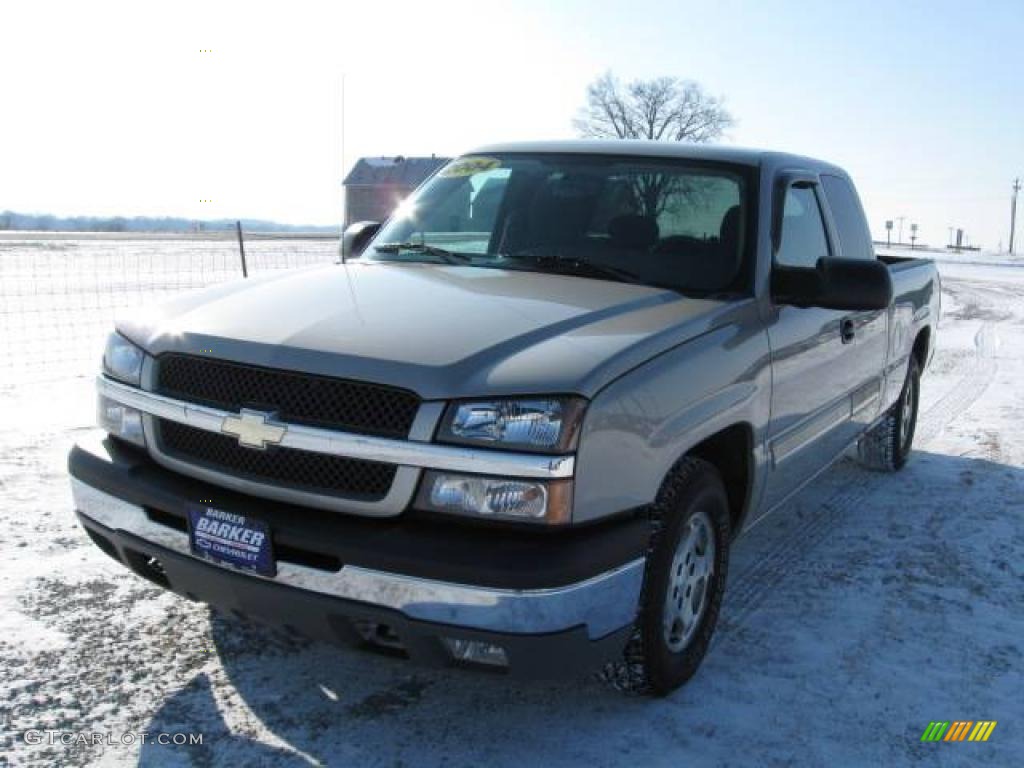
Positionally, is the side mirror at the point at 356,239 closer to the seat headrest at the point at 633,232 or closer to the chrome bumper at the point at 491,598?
the seat headrest at the point at 633,232

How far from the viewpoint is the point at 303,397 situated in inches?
104

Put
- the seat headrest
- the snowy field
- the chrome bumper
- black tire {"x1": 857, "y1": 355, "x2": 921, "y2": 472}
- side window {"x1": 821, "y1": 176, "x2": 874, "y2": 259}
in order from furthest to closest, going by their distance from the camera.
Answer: black tire {"x1": 857, "y1": 355, "x2": 921, "y2": 472}, side window {"x1": 821, "y1": 176, "x2": 874, "y2": 259}, the seat headrest, the snowy field, the chrome bumper

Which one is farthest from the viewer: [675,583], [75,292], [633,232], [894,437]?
[75,292]

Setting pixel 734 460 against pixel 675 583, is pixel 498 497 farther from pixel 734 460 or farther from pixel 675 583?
pixel 734 460

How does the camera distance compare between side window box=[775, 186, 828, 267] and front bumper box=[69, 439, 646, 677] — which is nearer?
front bumper box=[69, 439, 646, 677]

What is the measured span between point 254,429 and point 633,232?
1.79m

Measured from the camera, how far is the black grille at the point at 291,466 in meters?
2.58

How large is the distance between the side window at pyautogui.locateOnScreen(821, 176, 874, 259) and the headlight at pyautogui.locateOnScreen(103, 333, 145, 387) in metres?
3.22

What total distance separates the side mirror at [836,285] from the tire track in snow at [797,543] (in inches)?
49.2

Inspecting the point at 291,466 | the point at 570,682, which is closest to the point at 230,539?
the point at 291,466

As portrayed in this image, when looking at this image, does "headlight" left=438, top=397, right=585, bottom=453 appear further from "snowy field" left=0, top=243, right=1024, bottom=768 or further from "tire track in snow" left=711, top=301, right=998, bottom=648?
"tire track in snow" left=711, top=301, right=998, bottom=648

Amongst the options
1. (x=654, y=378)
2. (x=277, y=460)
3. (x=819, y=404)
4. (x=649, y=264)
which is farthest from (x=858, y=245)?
(x=277, y=460)

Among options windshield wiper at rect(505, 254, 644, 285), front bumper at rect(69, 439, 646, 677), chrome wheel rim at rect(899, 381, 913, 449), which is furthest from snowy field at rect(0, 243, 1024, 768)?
windshield wiper at rect(505, 254, 644, 285)

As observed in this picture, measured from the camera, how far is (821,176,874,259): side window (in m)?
4.80
